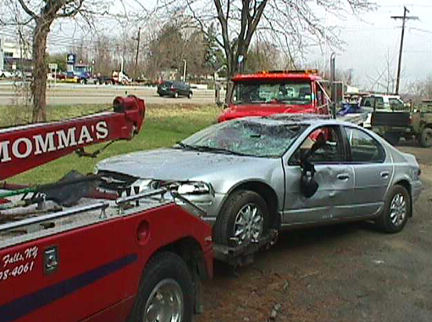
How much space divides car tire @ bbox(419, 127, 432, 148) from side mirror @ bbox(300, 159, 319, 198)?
16.5 m

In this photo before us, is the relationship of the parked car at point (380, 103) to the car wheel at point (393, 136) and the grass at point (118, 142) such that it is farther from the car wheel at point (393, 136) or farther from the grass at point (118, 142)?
the grass at point (118, 142)

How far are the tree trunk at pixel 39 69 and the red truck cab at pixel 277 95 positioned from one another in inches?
238

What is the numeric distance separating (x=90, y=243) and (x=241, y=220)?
256 centimetres

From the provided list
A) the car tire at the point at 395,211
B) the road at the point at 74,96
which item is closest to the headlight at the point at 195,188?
the car tire at the point at 395,211

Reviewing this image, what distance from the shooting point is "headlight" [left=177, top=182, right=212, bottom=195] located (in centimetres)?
504

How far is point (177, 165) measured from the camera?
17.6ft

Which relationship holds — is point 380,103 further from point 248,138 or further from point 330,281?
point 330,281

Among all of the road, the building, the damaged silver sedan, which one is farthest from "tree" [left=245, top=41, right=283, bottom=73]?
the damaged silver sedan

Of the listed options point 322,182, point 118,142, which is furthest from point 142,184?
point 118,142

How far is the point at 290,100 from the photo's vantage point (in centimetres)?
1156

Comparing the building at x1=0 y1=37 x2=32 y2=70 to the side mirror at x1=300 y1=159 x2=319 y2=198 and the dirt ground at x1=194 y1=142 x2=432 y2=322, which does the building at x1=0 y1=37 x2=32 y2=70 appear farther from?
the side mirror at x1=300 y1=159 x2=319 y2=198

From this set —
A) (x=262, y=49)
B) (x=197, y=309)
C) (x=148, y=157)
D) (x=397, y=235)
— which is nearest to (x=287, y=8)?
(x=262, y=49)

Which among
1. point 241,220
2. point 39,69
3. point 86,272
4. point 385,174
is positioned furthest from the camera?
point 39,69

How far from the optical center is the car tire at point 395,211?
23.7 ft
